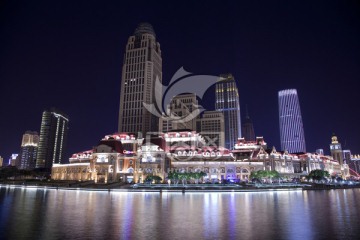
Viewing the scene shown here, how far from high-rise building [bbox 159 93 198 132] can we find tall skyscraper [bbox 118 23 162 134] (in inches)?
360

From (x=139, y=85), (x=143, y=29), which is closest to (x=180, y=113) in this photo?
(x=139, y=85)

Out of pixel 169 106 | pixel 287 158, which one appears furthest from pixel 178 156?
pixel 169 106

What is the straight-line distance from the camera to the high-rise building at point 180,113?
17525cm

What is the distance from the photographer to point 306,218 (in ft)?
93.5

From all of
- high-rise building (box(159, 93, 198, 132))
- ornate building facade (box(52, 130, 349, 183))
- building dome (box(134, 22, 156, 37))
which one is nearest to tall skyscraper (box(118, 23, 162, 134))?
building dome (box(134, 22, 156, 37))

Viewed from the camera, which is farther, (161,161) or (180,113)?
(180,113)

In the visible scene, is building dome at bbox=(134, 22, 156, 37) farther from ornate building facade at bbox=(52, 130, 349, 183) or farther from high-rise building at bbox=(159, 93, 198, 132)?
ornate building facade at bbox=(52, 130, 349, 183)

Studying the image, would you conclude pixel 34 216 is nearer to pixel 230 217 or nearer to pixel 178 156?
pixel 230 217

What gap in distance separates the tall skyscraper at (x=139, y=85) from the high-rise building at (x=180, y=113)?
30.0 feet

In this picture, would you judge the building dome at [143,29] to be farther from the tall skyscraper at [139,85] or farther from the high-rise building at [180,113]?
the high-rise building at [180,113]

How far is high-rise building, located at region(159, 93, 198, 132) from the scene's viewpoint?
175 metres

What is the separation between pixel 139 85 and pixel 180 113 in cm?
3630

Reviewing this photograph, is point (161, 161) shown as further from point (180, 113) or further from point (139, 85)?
point (180, 113)

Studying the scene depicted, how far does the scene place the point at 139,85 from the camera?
530ft
